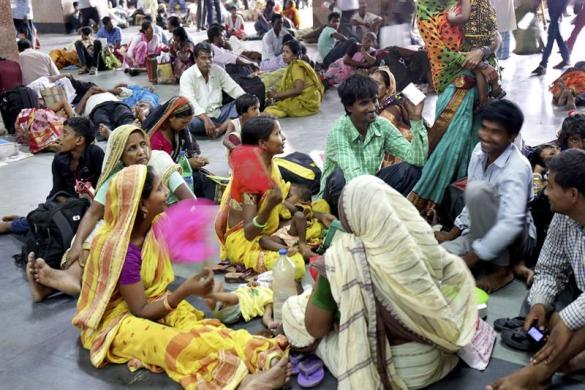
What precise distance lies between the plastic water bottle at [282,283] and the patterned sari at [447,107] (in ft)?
4.48

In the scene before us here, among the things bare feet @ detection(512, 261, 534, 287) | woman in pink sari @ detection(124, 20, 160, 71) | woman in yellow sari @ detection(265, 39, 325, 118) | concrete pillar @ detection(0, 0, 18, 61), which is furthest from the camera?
woman in pink sari @ detection(124, 20, 160, 71)

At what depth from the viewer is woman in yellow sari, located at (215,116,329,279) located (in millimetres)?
3719

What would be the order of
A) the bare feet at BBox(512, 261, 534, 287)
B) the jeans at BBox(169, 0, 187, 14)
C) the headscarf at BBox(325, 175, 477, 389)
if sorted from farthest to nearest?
the jeans at BBox(169, 0, 187, 14) → the bare feet at BBox(512, 261, 534, 287) → the headscarf at BBox(325, 175, 477, 389)

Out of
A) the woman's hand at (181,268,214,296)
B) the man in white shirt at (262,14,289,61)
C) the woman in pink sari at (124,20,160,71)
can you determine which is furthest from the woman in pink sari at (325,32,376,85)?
the woman's hand at (181,268,214,296)

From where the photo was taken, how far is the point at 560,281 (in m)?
3.02

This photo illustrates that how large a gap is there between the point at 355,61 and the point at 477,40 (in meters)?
4.23

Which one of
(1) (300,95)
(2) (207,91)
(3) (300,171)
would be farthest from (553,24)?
(3) (300,171)

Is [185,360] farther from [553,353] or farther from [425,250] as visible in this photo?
[553,353]

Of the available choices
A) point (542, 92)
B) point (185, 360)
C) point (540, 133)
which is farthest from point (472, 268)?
point (542, 92)

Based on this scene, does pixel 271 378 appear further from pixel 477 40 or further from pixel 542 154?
pixel 477 40

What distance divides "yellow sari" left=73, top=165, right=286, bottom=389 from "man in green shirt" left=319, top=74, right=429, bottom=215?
1.42 meters

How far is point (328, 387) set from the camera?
2734 millimetres

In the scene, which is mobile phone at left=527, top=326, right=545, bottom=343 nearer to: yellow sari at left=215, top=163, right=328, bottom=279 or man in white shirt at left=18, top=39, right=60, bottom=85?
yellow sari at left=215, top=163, right=328, bottom=279

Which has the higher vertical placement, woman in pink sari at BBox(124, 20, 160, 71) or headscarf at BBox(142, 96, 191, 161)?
headscarf at BBox(142, 96, 191, 161)
